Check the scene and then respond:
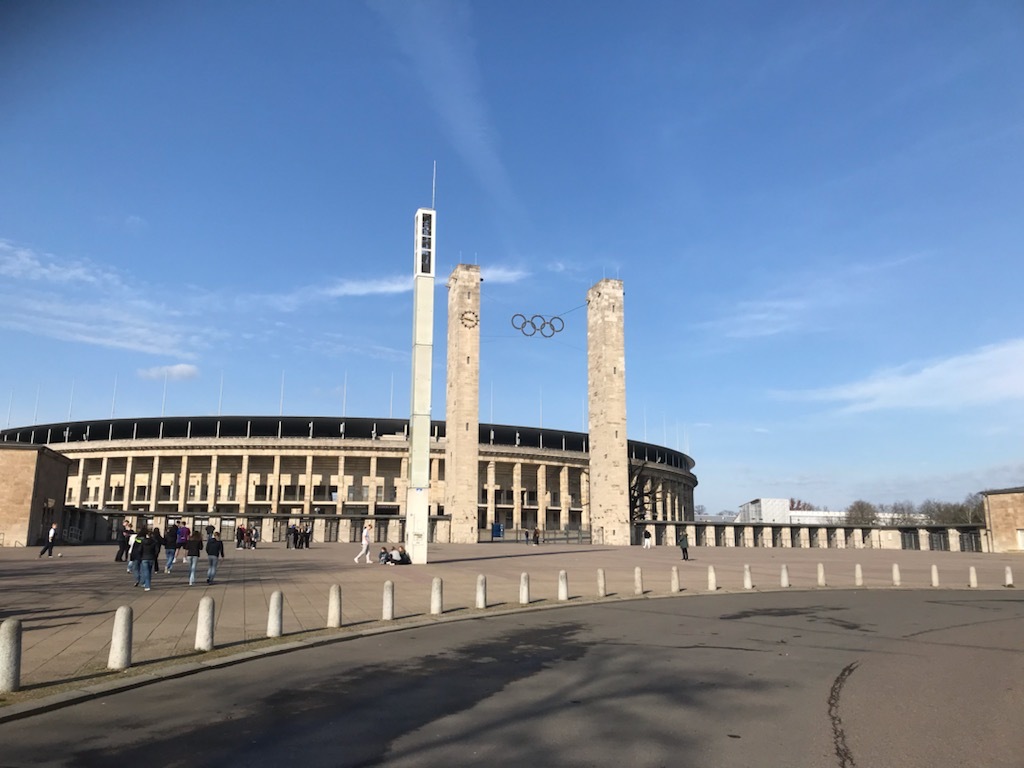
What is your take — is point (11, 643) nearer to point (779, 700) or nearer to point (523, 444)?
point (779, 700)

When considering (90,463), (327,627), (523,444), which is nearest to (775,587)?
(327,627)

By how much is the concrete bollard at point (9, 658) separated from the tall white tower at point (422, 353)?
82.7ft

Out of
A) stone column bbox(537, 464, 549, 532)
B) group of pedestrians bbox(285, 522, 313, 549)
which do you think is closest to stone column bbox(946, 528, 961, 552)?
group of pedestrians bbox(285, 522, 313, 549)

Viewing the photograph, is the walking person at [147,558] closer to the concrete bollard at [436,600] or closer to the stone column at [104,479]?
the concrete bollard at [436,600]

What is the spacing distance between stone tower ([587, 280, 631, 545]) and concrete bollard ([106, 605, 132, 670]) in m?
57.6

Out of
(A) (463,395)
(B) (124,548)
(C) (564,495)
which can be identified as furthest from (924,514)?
(B) (124,548)

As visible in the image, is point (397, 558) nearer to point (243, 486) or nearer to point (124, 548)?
point (124, 548)

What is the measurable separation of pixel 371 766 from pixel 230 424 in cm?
10034

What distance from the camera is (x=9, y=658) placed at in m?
8.07

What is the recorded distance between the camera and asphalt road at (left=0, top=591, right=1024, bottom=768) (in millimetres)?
6262

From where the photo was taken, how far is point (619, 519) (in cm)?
6506

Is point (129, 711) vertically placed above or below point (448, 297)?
below

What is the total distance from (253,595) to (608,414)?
168 ft

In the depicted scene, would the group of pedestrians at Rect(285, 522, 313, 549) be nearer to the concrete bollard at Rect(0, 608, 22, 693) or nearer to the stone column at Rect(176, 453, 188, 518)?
the concrete bollard at Rect(0, 608, 22, 693)
